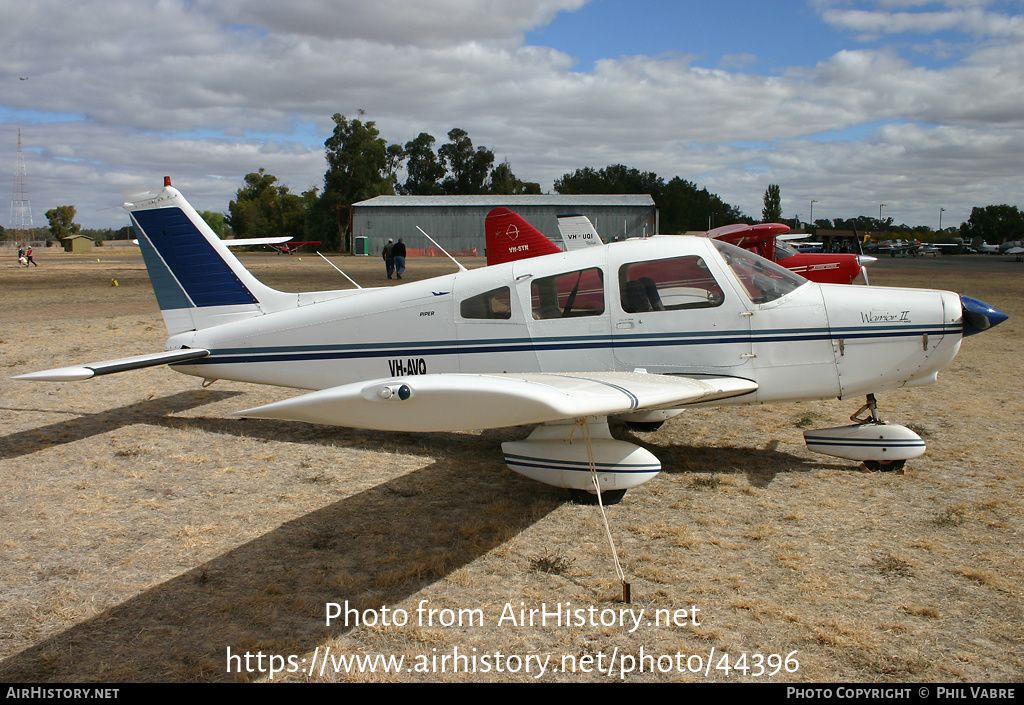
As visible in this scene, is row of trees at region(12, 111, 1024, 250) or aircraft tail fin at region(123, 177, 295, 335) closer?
aircraft tail fin at region(123, 177, 295, 335)

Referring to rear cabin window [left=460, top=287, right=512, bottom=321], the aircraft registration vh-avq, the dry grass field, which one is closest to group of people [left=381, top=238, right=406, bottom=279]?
the dry grass field

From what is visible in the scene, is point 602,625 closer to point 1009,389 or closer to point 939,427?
point 939,427

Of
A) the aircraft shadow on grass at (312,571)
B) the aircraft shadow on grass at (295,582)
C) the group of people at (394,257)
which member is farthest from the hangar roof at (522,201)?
the aircraft shadow on grass at (295,582)

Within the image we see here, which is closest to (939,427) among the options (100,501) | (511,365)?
(511,365)

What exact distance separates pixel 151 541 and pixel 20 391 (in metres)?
6.02

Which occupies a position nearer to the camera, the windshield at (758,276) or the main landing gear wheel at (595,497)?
the main landing gear wheel at (595,497)

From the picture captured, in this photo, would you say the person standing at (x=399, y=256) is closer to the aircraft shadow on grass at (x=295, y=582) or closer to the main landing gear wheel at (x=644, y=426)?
the main landing gear wheel at (x=644, y=426)

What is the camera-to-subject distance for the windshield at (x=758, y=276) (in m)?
5.71

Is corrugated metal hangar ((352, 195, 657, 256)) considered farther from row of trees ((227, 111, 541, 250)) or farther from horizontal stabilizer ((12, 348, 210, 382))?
horizontal stabilizer ((12, 348, 210, 382))

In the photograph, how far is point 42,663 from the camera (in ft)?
10.2

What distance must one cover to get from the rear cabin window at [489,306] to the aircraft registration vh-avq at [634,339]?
0.03ft

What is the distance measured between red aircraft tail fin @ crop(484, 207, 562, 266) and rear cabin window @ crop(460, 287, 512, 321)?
837cm

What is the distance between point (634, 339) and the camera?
577 centimetres

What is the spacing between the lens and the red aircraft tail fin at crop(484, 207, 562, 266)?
14.5m
